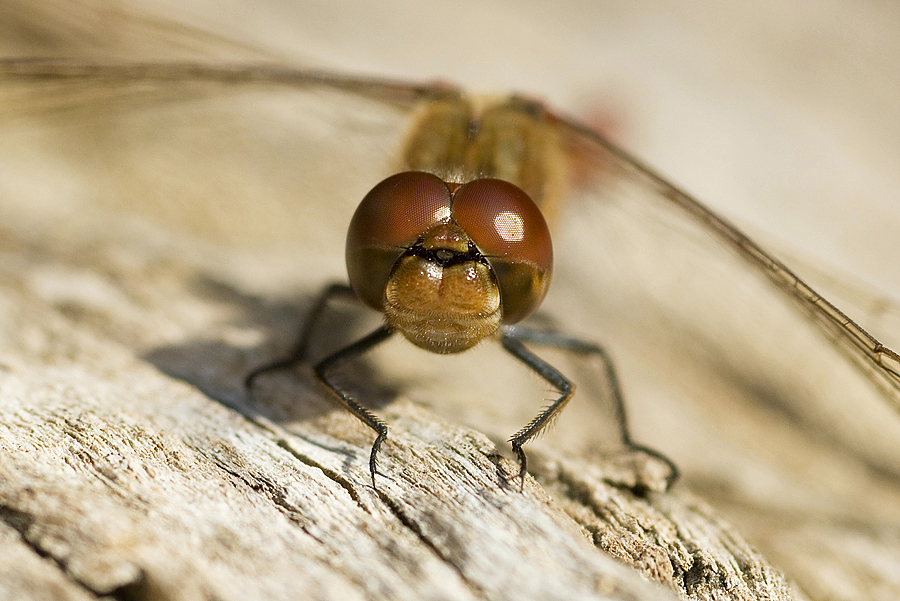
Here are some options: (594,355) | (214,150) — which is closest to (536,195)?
(594,355)

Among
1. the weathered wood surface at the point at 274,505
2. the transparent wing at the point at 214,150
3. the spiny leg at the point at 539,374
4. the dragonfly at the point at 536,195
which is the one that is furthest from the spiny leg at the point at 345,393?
the transparent wing at the point at 214,150

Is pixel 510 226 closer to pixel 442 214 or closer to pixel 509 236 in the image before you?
pixel 509 236

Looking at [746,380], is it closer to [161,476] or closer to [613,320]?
[613,320]

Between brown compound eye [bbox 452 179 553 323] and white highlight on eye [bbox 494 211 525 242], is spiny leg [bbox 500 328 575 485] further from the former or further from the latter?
white highlight on eye [bbox 494 211 525 242]

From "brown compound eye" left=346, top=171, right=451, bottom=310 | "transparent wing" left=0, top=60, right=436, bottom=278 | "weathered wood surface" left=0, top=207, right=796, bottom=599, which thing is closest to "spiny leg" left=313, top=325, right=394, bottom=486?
"weathered wood surface" left=0, top=207, right=796, bottom=599

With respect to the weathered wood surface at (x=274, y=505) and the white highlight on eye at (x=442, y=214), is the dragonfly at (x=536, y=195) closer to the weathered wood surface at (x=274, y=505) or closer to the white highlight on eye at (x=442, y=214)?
the white highlight on eye at (x=442, y=214)

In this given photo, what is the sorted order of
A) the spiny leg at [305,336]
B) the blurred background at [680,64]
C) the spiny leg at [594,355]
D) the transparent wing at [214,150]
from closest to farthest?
the spiny leg at [594,355]
the spiny leg at [305,336]
the transparent wing at [214,150]
the blurred background at [680,64]
